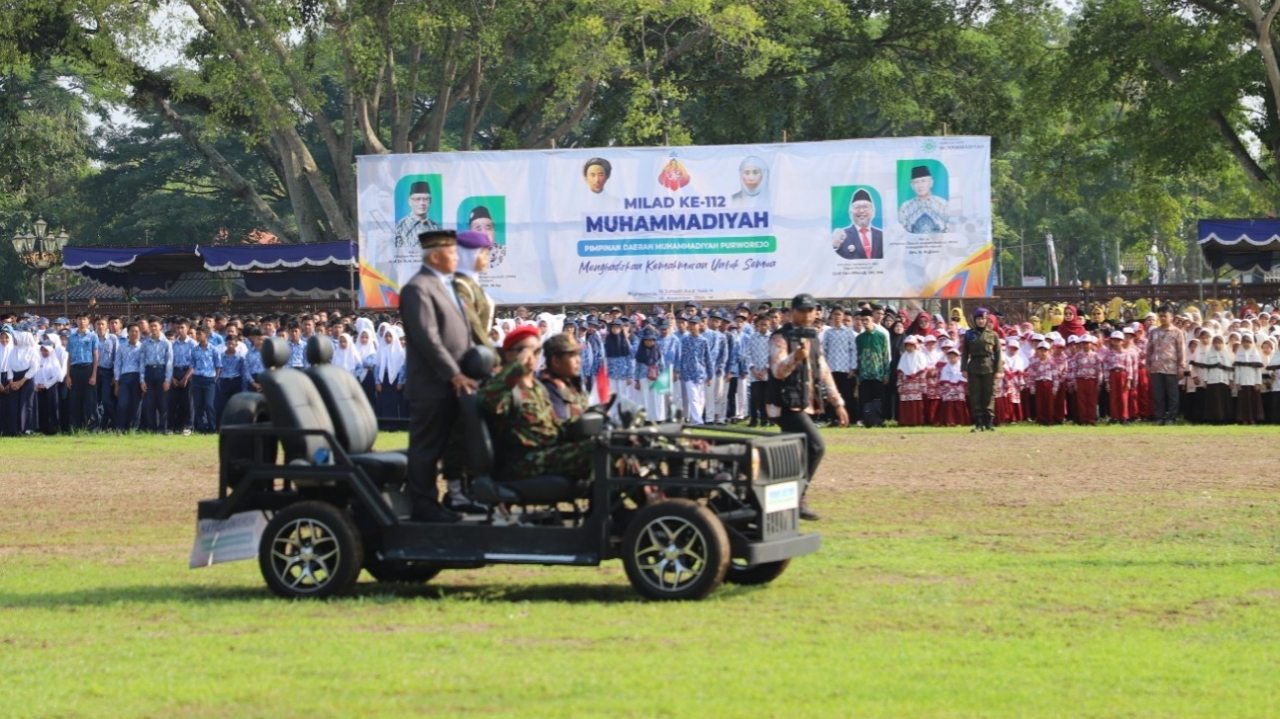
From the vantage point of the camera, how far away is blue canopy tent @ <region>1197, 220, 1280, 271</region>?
3253 centimetres

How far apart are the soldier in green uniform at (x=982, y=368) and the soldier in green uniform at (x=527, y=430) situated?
16.6 meters

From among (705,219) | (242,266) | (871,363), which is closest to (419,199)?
(242,266)

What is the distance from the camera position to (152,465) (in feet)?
74.6

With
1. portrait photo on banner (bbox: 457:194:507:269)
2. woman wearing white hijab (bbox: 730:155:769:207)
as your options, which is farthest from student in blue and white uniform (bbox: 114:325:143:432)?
woman wearing white hijab (bbox: 730:155:769:207)

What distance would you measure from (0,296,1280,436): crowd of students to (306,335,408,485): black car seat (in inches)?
649

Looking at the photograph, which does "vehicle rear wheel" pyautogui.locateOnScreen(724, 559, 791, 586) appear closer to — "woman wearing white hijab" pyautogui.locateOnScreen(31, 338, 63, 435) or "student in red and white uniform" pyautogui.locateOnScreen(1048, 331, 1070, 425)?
"student in red and white uniform" pyautogui.locateOnScreen(1048, 331, 1070, 425)

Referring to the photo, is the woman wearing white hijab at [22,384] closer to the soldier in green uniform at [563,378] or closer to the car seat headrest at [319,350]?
the car seat headrest at [319,350]

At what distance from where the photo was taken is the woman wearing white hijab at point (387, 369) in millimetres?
31562

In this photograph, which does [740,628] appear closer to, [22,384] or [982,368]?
[982,368]

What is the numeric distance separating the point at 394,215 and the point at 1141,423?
13.3 meters

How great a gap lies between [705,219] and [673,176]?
0.94 metres

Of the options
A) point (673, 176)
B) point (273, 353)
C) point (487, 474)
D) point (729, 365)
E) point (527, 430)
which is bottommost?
point (487, 474)

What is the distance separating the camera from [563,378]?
11.7 meters

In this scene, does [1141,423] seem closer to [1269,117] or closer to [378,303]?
[378,303]
